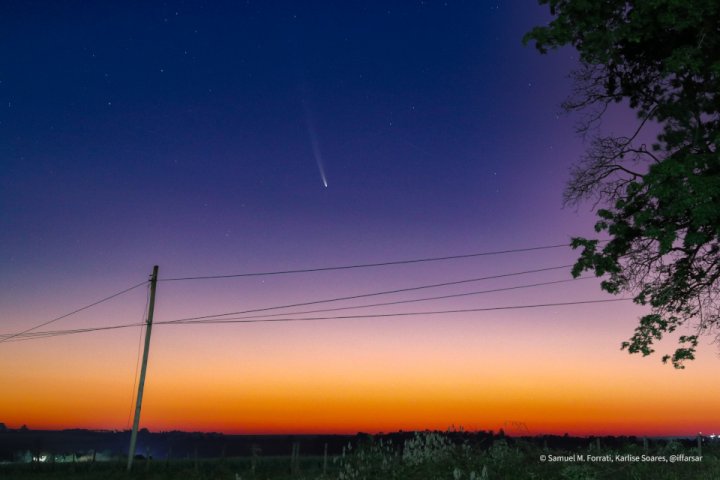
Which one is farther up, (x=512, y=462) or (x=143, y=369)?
(x=143, y=369)

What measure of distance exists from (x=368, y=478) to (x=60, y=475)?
1023 inches

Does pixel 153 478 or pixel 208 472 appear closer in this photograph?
pixel 153 478

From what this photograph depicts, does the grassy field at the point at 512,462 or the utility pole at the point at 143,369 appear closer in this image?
the grassy field at the point at 512,462

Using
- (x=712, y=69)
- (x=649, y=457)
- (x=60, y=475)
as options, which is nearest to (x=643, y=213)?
(x=712, y=69)

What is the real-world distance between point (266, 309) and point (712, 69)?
85.0 ft

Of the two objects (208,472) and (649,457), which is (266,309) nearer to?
(208,472)

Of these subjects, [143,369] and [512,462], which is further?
[143,369]

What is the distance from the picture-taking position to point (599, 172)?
18906mm

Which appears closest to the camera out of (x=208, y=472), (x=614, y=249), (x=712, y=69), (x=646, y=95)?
(x=712, y=69)

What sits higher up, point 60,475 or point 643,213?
point 643,213

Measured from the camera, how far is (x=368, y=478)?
46.1 feet

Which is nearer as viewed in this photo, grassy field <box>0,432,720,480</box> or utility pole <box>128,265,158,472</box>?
grassy field <box>0,432,720,480</box>

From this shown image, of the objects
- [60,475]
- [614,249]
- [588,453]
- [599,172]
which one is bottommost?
[60,475]

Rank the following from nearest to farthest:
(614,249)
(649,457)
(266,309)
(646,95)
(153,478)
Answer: (649,457)
(614,249)
(646,95)
(153,478)
(266,309)
